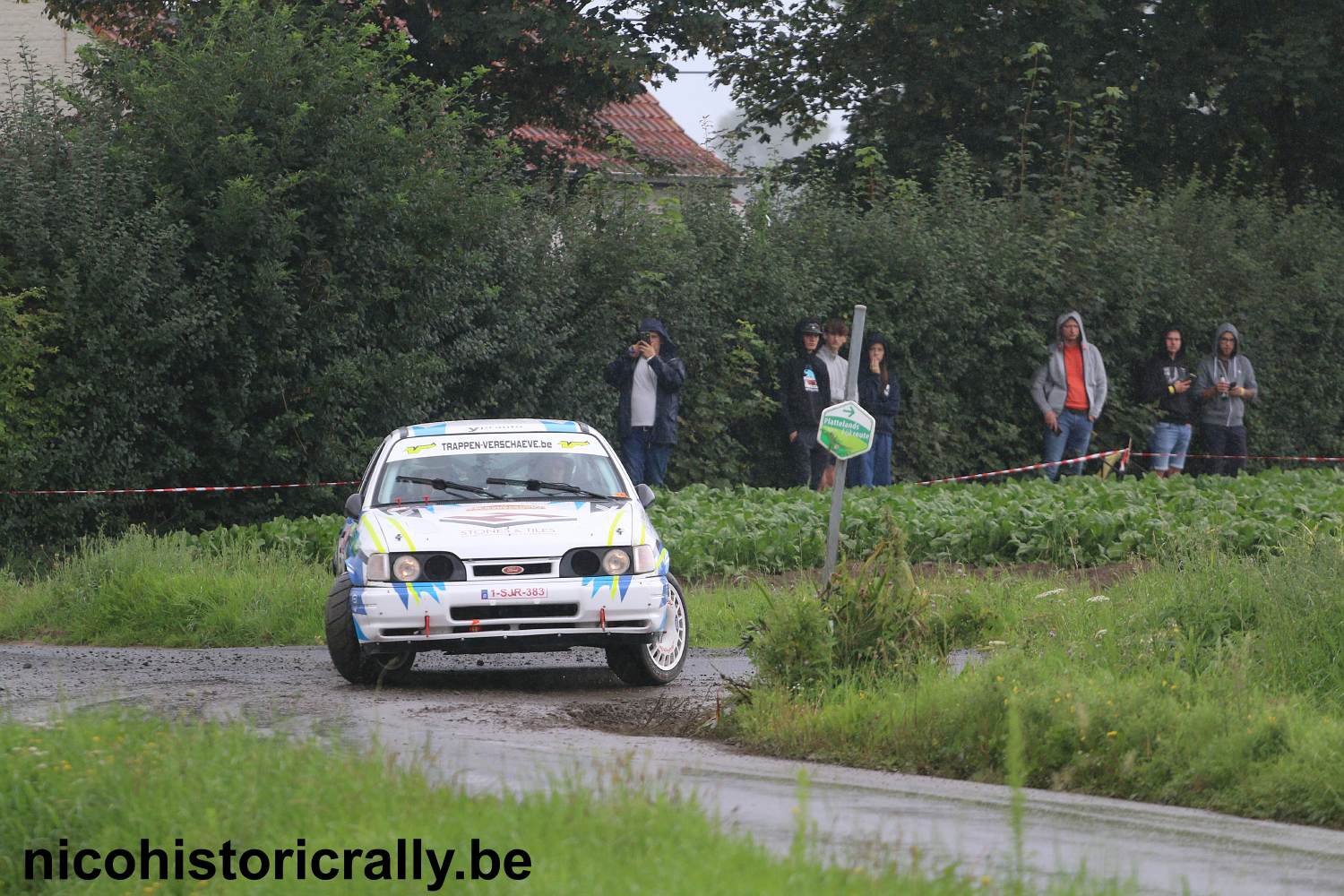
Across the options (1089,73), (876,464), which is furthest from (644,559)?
(1089,73)

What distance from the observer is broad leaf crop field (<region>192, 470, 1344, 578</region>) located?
Result: 58.6 ft

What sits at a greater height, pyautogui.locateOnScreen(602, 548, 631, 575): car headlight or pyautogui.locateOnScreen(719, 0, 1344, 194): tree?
pyautogui.locateOnScreen(719, 0, 1344, 194): tree

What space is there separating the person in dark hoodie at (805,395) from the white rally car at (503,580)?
37.2ft

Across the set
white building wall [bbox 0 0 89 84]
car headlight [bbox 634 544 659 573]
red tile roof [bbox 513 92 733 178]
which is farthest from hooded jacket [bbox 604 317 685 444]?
white building wall [bbox 0 0 89 84]

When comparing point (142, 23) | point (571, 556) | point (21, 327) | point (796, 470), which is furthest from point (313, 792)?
point (142, 23)

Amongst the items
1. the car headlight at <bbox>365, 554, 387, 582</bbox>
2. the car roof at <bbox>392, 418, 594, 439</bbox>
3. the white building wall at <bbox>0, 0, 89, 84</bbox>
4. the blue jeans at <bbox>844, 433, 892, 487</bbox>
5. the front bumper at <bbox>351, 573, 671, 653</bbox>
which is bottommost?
the blue jeans at <bbox>844, 433, 892, 487</bbox>

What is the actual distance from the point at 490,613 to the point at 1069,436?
16.9 meters

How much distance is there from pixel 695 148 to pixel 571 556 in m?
35.2

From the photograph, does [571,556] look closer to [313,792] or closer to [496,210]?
[313,792]

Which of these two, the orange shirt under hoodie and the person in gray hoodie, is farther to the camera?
the person in gray hoodie

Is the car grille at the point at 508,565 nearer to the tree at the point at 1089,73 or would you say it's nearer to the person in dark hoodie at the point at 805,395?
the person in dark hoodie at the point at 805,395

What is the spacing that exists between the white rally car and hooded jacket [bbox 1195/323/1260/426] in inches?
689

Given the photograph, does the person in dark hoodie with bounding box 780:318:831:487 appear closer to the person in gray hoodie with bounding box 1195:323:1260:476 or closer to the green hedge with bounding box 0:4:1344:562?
the green hedge with bounding box 0:4:1344:562

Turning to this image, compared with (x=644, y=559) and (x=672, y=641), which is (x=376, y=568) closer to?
(x=644, y=559)
